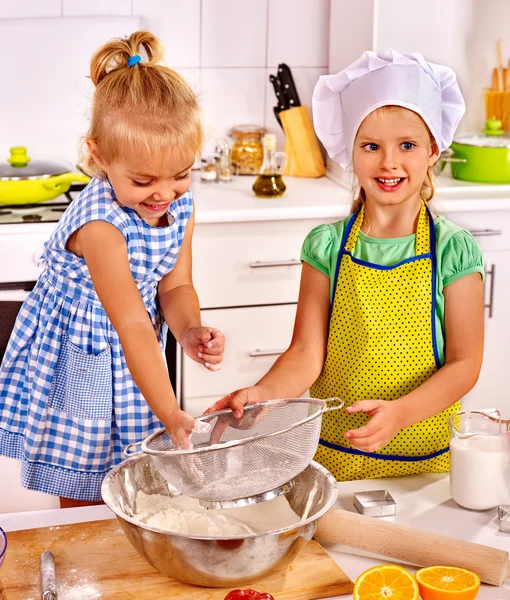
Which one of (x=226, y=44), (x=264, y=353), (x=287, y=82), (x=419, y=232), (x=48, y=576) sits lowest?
(x=264, y=353)

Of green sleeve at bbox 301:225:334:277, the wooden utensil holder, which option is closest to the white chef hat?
green sleeve at bbox 301:225:334:277

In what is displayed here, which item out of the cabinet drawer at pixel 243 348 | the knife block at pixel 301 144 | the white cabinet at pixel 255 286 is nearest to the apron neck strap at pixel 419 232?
the white cabinet at pixel 255 286

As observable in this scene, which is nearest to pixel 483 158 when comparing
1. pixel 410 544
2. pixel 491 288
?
pixel 491 288

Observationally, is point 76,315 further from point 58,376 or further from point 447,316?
point 447,316

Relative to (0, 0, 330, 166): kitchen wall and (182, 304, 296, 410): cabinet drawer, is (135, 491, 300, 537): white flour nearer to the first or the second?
(182, 304, 296, 410): cabinet drawer

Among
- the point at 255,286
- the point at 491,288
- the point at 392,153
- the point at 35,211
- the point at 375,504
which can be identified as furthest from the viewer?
the point at 491,288

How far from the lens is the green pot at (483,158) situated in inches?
103

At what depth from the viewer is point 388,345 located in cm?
150

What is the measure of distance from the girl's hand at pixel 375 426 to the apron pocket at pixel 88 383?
494 millimetres

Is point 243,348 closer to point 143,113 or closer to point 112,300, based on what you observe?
point 112,300

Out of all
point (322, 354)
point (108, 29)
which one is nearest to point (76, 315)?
point (322, 354)

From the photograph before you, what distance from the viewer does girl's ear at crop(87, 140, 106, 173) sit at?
127cm

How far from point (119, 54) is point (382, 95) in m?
0.41

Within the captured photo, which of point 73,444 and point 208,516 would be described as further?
point 73,444
